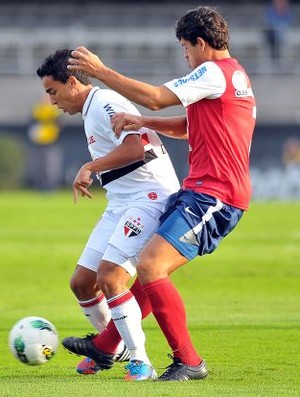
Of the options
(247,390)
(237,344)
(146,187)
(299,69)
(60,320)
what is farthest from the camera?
(299,69)

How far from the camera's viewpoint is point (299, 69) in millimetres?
54750

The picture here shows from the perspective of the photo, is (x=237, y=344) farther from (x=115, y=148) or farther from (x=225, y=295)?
(x=225, y=295)

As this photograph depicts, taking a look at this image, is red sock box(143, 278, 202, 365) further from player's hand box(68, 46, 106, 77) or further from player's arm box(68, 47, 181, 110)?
player's hand box(68, 46, 106, 77)

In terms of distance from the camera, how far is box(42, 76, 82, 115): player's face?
30.0 ft

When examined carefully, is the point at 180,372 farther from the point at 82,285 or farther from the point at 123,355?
the point at 82,285

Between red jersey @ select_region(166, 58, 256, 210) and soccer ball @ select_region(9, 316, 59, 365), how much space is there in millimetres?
1611

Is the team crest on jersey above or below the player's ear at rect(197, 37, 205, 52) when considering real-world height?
below

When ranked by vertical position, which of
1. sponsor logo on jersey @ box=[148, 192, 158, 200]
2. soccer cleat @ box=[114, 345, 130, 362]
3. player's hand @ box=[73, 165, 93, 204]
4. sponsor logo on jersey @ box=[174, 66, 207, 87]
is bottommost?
soccer cleat @ box=[114, 345, 130, 362]

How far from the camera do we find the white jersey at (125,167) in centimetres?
902

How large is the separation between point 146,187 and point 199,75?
1117 mm

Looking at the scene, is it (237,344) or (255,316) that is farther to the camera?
(255,316)

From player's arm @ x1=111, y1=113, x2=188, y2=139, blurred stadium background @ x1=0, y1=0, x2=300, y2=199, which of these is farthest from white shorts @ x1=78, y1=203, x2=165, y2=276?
blurred stadium background @ x1=0, y1=0, x2=300, y2=199

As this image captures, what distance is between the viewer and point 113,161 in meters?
8.67

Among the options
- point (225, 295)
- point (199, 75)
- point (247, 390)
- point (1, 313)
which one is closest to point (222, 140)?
point (199, 75)
